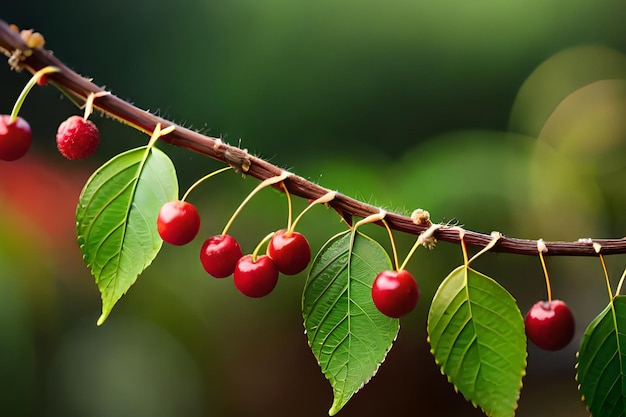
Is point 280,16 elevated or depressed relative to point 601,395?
elevated

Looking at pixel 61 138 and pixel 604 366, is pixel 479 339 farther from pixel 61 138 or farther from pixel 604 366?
pixel 61 138

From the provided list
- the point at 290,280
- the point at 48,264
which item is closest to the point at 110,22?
the point at 48,264

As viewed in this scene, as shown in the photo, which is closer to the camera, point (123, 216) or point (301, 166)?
point (123, 216)

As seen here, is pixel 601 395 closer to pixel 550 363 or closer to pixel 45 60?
pixel 45 60

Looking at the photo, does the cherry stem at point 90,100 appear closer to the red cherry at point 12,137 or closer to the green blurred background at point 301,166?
the red cherry at point 12,137

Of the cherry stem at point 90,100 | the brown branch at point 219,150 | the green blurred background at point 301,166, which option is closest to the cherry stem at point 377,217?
the brown branch at point 219,150

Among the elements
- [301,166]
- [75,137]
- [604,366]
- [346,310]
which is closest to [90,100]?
[75,137]

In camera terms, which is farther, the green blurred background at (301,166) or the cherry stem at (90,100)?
the green blurred background at (301,166)
